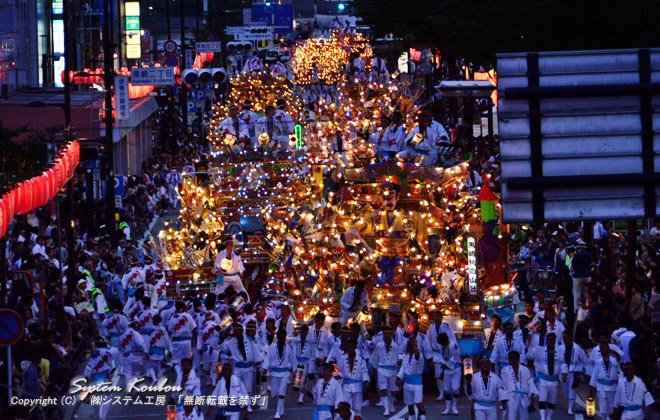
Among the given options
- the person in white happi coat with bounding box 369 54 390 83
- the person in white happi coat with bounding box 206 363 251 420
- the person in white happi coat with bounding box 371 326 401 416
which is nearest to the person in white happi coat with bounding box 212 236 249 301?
the person in white happi coat with bounding box 371 326 401 416

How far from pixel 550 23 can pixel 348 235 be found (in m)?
12.8

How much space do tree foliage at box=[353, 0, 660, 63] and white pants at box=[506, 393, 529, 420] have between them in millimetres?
14609

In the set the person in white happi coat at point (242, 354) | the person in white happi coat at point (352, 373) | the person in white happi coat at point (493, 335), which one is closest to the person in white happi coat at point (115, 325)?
the person in white happi coat at point (242, 354)

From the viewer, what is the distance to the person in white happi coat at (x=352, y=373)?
→ 16.5m

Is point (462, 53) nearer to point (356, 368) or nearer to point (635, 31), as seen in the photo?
point (635, 31)

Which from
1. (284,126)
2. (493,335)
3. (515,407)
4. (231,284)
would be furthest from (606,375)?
(284,126)

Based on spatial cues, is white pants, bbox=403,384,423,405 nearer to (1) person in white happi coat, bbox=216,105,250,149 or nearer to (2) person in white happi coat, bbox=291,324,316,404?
(2) person in white happi coat, bbox=291,324,316,404

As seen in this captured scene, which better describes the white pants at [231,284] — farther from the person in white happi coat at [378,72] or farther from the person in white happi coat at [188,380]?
the person in white happi coat at [378,72]

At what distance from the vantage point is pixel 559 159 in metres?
9.33

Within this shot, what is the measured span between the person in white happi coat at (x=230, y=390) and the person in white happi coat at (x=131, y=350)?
276 cm

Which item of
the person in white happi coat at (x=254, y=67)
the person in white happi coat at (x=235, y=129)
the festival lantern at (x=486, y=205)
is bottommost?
the festival lantern at (x=486, y=205)

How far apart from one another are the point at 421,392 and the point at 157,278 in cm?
636

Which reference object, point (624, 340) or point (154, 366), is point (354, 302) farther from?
point (624, 340)

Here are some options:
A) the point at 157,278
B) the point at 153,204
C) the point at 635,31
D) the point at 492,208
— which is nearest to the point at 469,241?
the point at 492,208
